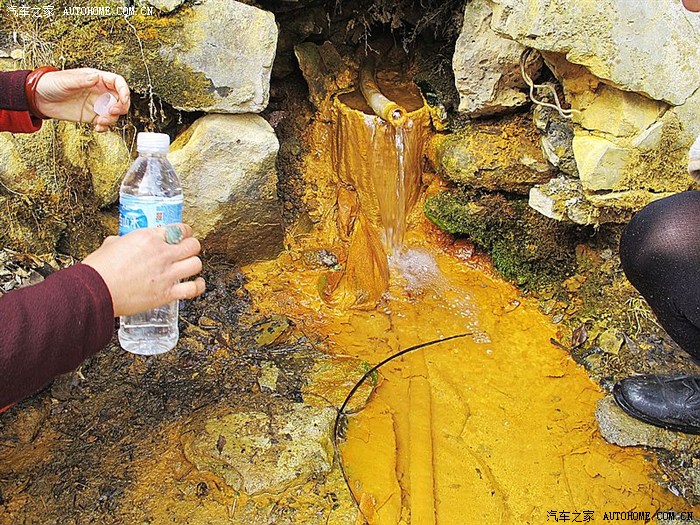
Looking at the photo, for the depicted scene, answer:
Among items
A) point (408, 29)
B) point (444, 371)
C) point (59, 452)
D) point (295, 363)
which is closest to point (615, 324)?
point (444, 371)

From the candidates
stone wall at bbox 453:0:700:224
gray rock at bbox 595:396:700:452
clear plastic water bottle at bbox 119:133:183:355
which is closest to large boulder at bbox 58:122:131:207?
clear plastic water bottle at bbox 119:133:183:355

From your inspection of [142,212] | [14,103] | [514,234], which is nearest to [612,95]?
[514,234]

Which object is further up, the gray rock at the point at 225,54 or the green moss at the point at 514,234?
the gray rock at the point at 225,54

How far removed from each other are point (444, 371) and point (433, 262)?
3.29 ft

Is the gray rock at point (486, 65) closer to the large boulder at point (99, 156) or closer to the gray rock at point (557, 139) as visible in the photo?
the gray rock at point (557, 139)

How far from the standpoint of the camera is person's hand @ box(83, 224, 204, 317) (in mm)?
1255

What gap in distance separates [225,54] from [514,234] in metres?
1.91

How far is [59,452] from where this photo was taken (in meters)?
2.18

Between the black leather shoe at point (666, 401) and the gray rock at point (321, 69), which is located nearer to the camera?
the black leather shoe at point (666, 401)

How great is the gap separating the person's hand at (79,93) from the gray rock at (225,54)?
1.04 m

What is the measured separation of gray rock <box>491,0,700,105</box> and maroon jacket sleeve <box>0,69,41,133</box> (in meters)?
2.07

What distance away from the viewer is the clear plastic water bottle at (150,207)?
154 cm

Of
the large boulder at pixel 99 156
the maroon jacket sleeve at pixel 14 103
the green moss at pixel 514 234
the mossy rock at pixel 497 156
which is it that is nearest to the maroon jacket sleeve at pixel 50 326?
the maroon jacket sleeve at pixel 14 103

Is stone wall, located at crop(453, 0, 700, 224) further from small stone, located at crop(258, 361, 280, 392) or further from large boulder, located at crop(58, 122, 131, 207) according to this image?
large boulder, located at crop(58, 122, 131, 207)
